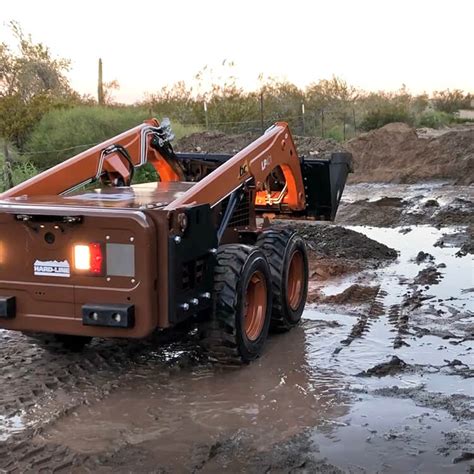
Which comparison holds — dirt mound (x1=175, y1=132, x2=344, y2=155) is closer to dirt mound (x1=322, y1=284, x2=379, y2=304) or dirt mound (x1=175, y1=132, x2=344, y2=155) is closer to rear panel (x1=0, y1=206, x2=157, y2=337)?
dirt mound (x1=322, y1=284, x2=379, y2=304)

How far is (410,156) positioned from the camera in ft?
85.3

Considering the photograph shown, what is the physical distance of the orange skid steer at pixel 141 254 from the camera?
5.19 m

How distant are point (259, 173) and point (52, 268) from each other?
7.93ft

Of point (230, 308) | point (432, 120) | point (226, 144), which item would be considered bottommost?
point (230, 308)

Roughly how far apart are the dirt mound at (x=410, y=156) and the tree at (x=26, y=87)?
32.7 ft

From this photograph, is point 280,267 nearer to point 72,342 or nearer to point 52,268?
point 72,342

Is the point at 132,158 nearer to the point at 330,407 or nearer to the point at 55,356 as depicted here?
the point at 55,356

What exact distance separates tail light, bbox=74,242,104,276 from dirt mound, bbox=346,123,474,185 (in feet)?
61.4

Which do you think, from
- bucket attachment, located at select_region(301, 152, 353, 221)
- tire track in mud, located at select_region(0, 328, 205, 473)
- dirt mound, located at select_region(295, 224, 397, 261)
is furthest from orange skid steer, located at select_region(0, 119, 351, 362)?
dirt mound, located at select_region(295, 224, 397, 261)

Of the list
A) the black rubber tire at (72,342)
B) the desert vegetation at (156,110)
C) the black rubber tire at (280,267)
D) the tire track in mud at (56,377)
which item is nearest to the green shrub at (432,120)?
the desert vegetation at (156,110)

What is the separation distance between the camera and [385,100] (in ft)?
181

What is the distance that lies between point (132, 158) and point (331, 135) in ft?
107

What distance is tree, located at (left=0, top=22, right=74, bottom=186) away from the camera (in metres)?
21.2

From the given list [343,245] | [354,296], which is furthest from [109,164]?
[343,245]
